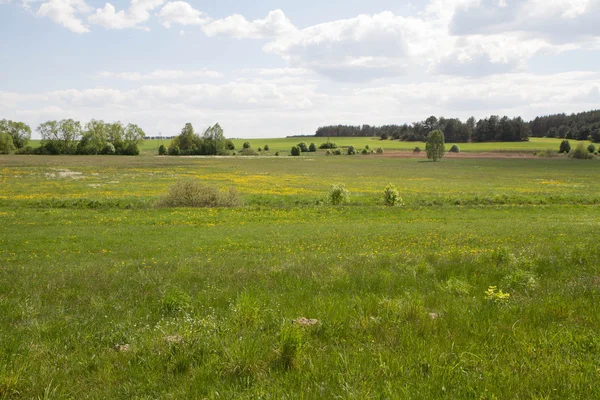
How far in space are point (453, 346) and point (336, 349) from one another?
1.27m

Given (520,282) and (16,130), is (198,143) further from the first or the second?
(520,282)

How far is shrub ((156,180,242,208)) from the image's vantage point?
32.0m

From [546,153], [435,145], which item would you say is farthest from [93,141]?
[546,153]

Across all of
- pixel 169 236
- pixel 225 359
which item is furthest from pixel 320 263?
pixel 169 236

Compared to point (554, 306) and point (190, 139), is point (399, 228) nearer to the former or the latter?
point (554, 306)

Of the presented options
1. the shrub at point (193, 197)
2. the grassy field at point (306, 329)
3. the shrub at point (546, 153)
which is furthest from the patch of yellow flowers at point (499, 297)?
the shrub at point (546, 153)

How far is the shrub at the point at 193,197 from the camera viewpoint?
31953 millimetres

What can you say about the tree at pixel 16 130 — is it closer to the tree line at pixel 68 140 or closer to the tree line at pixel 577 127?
the tree line at pixel 68 140

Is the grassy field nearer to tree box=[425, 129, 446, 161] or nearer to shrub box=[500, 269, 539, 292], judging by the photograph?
shrub box=[500, 269, 539, 292]

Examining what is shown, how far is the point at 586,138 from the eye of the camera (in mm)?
161625

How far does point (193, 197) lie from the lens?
32000mm

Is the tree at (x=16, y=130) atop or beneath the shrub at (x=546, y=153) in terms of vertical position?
atop

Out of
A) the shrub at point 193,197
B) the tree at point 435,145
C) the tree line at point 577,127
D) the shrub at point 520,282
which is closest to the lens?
the shrub at point 520,282

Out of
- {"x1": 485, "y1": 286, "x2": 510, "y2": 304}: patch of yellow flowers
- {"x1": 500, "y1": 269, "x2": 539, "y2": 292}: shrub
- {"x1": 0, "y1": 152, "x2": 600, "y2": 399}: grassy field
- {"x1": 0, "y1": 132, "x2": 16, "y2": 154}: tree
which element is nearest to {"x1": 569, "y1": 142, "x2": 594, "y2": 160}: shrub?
{"x1": 0, "y1": 152, "x2": 600, "y2": 399}: grassy field
